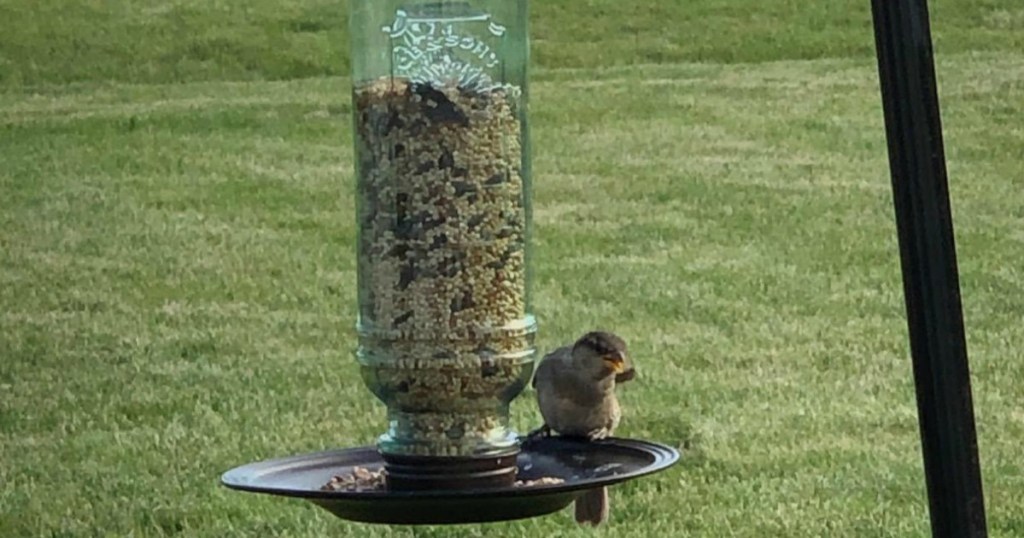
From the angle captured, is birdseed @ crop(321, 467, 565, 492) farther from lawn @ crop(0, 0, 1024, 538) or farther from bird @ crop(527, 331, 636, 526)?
lawn @ crop(0, 0, 1024, 538)

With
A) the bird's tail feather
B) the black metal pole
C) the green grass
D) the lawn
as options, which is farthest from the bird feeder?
the green grass

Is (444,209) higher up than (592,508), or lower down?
higher up

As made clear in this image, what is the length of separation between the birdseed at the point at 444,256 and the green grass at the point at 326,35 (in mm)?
12872

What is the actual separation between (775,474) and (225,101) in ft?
26.4

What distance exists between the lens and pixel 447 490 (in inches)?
96.8

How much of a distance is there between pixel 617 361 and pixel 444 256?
1.68m

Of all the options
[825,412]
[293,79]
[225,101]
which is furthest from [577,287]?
[293,79]

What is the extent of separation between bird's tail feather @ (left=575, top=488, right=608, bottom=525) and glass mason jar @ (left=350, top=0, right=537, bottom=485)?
1987 millimetres

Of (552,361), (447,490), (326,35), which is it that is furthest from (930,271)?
(326,35)

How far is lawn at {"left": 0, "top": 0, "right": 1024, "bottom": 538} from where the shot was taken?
6.62 metres

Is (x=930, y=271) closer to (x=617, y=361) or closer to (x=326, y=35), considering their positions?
(x=617, y=361)

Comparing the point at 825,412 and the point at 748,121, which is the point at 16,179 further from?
the point at 825,412

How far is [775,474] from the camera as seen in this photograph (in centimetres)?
666

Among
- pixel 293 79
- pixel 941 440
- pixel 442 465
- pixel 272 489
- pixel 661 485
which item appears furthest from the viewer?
pixel 293 79
